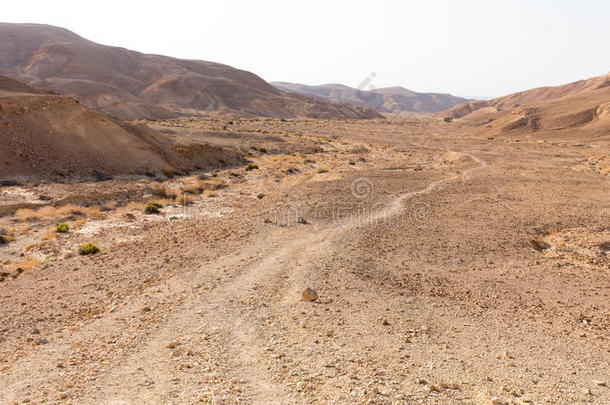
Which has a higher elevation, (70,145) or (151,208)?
(70,145)

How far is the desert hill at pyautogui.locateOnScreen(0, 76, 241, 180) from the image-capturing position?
2527 cm

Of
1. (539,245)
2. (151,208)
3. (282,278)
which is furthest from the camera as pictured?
(151,208)

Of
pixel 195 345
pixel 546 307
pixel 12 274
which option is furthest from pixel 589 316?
pixel 12 274

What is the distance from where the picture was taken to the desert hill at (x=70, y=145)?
25.3 meters

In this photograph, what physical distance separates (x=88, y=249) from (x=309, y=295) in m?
7.81

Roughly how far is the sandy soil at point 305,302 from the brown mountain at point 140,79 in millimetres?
79452

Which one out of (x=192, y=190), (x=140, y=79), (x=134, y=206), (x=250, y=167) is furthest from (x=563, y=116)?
(x=140, y=79)

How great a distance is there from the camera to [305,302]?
9.39 m

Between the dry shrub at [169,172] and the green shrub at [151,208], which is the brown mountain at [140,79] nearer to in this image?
the dry shrub at [169,172]

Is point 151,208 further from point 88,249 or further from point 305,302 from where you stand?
point 305,302

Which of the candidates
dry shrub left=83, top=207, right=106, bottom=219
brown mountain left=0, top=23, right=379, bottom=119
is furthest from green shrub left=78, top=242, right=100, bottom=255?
brown mountain left=0, top=23, right=379, bottom=119

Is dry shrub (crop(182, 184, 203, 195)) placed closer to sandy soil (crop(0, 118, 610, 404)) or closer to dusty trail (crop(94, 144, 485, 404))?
sandy soil (crop(0, 118, 610, 404))

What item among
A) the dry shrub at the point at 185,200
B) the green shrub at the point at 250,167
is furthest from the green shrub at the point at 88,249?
the green shrub at the point at 250,167

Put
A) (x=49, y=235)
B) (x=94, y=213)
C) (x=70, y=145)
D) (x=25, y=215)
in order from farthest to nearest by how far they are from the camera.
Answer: (x=70, y=145) < (x=94, y=213) < (x=25, y=215) < (x=49, y=235)
